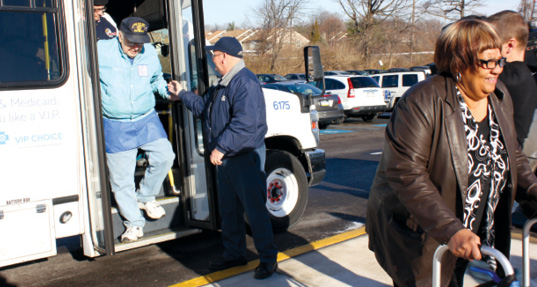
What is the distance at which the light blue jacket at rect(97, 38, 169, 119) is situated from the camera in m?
4.54

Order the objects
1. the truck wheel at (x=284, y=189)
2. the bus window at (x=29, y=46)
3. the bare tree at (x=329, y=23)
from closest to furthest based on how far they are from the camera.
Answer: the bus window at (x=29, y=46)
the truck wheel at (x=284, y=189)
the bare tree at (x=329, y=23)

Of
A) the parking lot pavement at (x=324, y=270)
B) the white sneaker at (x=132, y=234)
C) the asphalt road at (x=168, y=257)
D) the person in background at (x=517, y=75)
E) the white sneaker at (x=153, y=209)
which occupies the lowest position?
the parking lot pavement at (x=324, y=270)

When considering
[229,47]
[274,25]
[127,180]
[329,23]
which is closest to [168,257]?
[127,180]

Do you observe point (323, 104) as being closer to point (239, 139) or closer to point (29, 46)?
point (239, 139)

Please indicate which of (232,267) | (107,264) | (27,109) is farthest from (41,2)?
(232,267)

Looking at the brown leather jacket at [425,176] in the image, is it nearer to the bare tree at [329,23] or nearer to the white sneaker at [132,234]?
the white sneaker at [132,234]

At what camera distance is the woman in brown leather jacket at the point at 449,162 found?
7.36 feet

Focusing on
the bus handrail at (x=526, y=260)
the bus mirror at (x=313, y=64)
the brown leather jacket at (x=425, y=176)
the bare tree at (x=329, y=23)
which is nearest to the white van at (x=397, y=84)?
the bus mirror at (x=313, y=64)

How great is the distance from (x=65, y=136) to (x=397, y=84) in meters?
19.4

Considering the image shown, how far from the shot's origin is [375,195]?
2584 mm

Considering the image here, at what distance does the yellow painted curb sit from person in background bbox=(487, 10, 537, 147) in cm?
234

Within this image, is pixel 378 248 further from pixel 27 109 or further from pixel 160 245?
pixel 160 245

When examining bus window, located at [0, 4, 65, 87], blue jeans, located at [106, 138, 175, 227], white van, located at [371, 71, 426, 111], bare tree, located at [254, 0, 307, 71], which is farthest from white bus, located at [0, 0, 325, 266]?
bare tree, located at [254, 0, 307, 71]

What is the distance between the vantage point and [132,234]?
466 cm
